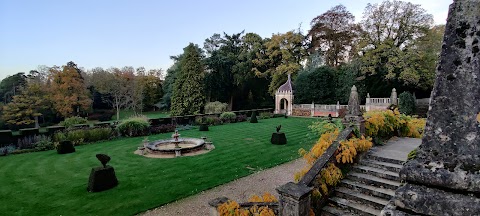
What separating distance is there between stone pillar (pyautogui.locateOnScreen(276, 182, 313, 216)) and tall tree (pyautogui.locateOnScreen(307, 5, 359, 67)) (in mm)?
35769

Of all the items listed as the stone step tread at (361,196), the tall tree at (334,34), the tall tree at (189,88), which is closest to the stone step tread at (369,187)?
the stone step tread at (361,196)

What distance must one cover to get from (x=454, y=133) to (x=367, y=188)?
19.1ft

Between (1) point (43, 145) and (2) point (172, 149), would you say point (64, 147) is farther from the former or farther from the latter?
(2) point (172, 149)

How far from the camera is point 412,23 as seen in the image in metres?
28.5

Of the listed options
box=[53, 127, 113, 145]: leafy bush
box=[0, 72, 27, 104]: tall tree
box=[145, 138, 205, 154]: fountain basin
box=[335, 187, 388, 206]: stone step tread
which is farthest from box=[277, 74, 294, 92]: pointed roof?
box=[0, 72, 27, 104]: tall tree

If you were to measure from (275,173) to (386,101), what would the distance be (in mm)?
A: 24436

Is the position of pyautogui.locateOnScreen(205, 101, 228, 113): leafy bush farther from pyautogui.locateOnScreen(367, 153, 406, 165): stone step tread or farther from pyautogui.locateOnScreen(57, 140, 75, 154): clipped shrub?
pyautogui.locateOnScreen(367, 153, 406, 165): stone step tread

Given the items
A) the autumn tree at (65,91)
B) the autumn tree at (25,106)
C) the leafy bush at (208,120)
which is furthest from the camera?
the autumn tree at (65,91)

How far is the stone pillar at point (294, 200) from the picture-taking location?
4.96m

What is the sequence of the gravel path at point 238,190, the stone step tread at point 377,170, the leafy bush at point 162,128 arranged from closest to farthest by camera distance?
the stone step tread at point 377,170
the gravel path at point 238,190
the leafy bush at point 162,128

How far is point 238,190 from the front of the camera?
28.9 feet

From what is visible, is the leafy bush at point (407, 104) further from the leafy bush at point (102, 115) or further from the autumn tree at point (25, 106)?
the leafy bush at point (102, 115)

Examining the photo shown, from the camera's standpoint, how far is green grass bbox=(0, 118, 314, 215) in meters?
7.70

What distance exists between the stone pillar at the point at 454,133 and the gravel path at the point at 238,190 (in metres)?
6.52
